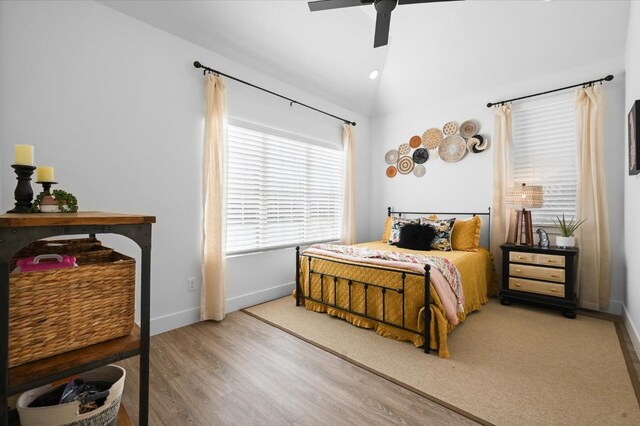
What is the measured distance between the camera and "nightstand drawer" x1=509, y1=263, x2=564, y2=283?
3.11 meters

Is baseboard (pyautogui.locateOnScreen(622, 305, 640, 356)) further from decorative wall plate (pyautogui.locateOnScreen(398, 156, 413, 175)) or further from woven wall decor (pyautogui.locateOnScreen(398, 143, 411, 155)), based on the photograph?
woven wall decor (pyautogui.locateOnScreen(398, 143, 411, 155))

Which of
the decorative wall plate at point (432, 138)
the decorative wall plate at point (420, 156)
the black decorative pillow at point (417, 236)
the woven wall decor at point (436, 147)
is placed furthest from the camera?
the decorative wall plate at point (420, 156)

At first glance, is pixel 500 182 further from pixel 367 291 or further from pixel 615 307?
pixel 367 291

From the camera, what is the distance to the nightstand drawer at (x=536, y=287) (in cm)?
311

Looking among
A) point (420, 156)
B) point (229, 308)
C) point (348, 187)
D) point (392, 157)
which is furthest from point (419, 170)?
point (229, 308)

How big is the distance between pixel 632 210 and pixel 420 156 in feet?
8.06

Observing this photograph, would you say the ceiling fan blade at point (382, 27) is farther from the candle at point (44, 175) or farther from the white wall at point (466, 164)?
the candle at point (44, 175)

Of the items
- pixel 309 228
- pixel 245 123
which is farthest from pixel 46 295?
pixel 309 228

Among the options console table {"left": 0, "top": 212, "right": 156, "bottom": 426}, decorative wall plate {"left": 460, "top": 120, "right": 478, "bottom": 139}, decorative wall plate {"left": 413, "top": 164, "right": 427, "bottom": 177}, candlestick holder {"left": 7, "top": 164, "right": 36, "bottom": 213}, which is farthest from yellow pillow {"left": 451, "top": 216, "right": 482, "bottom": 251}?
candlestick holder {"left": 7, "top": 164, "right": 36, "bottom": 213}

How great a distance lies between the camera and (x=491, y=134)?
3949mm

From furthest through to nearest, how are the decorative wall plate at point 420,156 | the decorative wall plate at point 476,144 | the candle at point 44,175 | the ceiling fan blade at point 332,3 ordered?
the decorative wall plate at point 420,156 < the decorative wall plate at point 476,144 < the ceiling fan blade at point 332,3 < the candle at point 44,175

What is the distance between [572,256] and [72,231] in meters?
3.97

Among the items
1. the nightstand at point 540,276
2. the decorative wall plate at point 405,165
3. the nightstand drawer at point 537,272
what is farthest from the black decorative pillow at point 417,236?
the decorative wall plate at point 405,165

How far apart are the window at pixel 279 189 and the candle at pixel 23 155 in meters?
1.99
